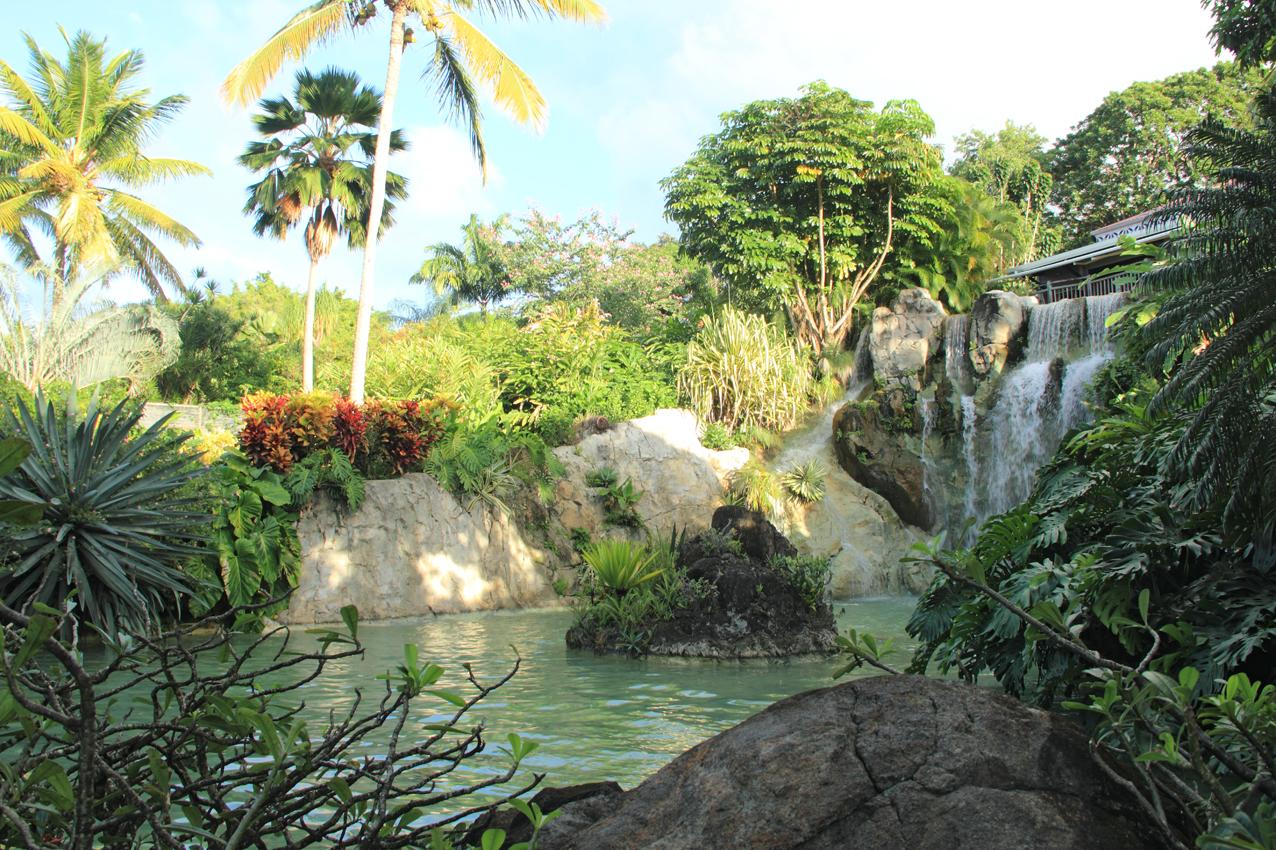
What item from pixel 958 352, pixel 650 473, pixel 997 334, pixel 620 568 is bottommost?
pixel 620 568

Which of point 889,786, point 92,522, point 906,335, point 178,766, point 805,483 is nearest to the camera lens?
point 178,766

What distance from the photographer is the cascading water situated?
1540 cm

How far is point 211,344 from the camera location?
29672 mm

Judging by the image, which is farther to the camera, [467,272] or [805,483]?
[467,272]

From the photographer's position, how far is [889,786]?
2211 millimetres

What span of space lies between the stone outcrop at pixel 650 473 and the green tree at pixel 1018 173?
20.5 meters

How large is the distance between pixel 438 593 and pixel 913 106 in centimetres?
1600

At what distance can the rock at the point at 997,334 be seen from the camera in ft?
58.0

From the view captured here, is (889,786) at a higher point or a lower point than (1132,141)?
lower

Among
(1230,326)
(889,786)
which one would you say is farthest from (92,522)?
(1230,326)

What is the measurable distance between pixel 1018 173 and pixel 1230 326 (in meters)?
39.1

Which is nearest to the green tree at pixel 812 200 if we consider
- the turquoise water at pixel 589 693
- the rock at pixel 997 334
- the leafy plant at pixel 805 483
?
the rock at pixel 997 334

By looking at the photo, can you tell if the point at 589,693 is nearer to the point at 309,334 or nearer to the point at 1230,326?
the point at 1230,326

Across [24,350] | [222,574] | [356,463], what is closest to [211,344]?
[24,350]
